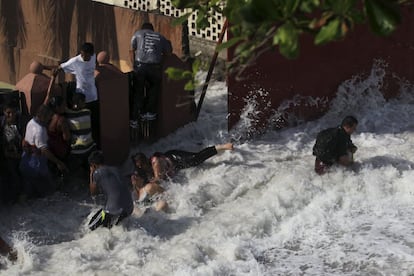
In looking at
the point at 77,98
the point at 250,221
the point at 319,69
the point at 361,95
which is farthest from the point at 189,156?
the point at 361,95

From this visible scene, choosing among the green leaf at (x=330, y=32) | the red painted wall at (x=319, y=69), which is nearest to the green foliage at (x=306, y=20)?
the green leaf at (x=330, y=32)

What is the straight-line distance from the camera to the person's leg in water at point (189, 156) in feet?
30.3

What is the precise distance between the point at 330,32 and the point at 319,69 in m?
8.32

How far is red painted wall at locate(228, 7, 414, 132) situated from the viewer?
10219 mm

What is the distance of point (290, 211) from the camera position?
27.9 ft

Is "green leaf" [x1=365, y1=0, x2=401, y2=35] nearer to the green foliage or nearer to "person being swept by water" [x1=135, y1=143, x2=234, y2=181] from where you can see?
the green foliage

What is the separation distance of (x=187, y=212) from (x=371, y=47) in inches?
175

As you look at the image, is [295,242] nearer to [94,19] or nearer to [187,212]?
[187,212]

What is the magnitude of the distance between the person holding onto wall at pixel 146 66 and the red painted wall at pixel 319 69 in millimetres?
925

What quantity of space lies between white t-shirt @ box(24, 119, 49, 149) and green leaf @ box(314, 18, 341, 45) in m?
5.68

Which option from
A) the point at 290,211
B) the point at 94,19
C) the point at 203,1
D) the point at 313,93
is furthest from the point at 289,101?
the point at 203,1

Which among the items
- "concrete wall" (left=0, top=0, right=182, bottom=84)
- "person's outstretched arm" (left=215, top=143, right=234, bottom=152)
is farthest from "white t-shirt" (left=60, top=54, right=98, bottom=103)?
"concrete wall" (left=0, top=0, right=182, bottom=84)

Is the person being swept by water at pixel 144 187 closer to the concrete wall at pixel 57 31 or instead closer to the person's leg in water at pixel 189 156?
the person's leg in water at pixel 189 156

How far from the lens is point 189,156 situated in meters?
9.37
